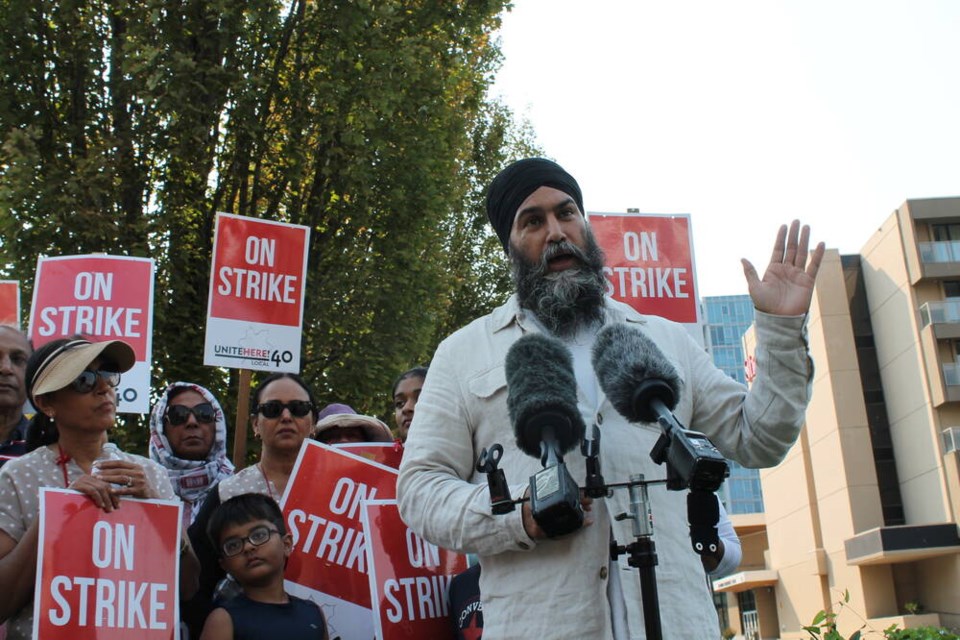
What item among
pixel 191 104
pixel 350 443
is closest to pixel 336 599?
pixel 350 443

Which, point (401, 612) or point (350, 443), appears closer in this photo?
point (401, 612)

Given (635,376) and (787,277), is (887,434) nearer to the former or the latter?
(787,277)

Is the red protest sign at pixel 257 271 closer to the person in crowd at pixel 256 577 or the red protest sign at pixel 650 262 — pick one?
the red protest sign at pixel 650 262

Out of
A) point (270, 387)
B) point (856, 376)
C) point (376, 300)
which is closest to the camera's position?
point (270, 387)

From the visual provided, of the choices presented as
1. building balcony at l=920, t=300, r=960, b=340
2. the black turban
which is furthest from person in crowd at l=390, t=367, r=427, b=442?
building balcony at l=920, t=300, r=960, b=340

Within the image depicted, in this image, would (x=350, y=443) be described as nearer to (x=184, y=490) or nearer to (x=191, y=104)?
(x=184, y=490)

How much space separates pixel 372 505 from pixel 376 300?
9208mm

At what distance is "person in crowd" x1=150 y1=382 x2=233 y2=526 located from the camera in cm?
523

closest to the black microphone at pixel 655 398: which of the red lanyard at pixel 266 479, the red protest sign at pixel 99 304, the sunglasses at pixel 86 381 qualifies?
the sunglasses at pixel 86 381

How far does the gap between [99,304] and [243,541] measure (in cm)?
Result: 331

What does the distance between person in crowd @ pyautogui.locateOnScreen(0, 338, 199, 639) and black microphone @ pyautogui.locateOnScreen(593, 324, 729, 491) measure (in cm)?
195

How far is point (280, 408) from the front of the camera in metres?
5.01

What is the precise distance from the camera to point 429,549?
163 inches

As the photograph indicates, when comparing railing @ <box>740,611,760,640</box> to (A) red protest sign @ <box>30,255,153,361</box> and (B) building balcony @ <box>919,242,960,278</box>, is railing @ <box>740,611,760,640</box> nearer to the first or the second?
(B) building balcony @ <box>919,242,960,278</box>
